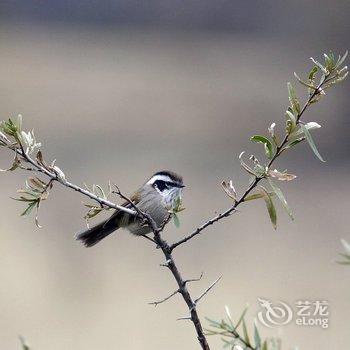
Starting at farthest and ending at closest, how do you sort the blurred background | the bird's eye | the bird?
the blurred background < the bird's eye < the bird

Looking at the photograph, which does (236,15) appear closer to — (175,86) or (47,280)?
(175,86)

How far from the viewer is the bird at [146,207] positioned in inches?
170

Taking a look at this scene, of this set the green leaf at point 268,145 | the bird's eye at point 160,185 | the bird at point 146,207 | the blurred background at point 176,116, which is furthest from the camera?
the blurred background at point 176,116

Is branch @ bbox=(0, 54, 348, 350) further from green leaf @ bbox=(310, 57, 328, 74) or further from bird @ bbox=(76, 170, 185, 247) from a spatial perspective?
bird @ bbox=(76, 170, 185, 247)

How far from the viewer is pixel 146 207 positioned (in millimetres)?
4684

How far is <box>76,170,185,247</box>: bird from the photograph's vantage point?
4.31 meters

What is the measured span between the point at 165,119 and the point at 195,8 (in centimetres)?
163

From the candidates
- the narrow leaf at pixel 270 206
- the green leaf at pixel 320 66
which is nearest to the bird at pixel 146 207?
the narrow leaf at pixel 270 206

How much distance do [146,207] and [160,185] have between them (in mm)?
212

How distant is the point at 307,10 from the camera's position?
13.4m

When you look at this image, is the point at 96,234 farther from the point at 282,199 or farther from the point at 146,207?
the point at 282,199
